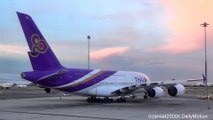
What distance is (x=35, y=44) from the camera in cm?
3080

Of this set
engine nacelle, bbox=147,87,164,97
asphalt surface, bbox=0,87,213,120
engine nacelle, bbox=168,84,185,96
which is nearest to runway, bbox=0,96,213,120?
asphalt surface, bbox=0,87,213,120

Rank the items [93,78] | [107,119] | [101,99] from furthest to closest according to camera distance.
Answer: [101,99]
[93,78]
[107,119]

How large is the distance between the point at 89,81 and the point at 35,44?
21.8 feet

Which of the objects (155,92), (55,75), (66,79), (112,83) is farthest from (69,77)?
(155,92)

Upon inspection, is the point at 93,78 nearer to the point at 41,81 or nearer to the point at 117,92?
the point at 117,92

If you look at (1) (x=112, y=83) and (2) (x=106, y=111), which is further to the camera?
(1) (x=112, y=83)

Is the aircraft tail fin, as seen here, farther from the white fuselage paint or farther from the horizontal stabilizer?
the white fuselage paint

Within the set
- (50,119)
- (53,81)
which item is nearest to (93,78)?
(53,81)

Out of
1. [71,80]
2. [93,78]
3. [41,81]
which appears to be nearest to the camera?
[41,81]

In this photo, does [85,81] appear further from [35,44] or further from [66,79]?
[35,44]

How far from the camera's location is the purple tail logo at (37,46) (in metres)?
30.7

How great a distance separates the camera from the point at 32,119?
19.4 meters

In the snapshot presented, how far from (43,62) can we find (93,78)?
6092 mm

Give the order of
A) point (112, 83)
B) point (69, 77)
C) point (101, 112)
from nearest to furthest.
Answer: point (101, 112), point (69, 77), point (112, 83)
